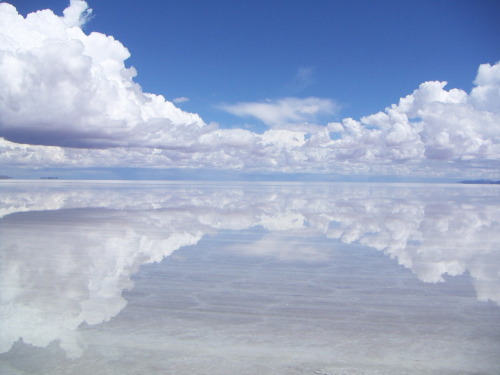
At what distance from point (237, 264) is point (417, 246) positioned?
7.04 m

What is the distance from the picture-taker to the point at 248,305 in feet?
27.7

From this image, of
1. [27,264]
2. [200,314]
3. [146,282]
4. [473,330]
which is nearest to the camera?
[473,330]

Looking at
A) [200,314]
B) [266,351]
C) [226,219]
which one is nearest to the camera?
[266,351]

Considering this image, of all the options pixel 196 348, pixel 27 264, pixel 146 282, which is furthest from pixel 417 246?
pixel 27 264

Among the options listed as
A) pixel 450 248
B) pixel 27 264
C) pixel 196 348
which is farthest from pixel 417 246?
pixel 27 264

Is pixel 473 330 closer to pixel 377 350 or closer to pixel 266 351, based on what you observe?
pixel 377 350

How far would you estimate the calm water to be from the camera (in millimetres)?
5953

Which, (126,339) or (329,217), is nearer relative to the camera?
(126,339)

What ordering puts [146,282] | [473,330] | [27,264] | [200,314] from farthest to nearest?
[27,264] → [146,282] → [200,314] → [473,330]

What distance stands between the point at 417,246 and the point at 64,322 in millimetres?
12224

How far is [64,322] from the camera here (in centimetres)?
732

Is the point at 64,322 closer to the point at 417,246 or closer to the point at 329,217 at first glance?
the point at 417,246

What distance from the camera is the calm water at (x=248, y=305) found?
595cm

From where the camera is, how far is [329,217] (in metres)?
25.3
